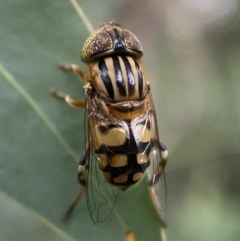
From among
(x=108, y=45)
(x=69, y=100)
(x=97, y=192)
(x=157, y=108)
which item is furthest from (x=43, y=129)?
(x=157, y=108)

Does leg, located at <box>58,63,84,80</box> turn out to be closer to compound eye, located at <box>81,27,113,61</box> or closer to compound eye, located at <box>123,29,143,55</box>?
compound eye, located at <box>81,27,113,61</box>

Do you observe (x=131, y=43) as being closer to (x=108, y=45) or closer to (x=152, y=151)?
(x=108, y=45)

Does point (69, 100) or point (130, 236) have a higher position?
point (69, 100)

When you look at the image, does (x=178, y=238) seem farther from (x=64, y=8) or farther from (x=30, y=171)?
(x=64, y=8)

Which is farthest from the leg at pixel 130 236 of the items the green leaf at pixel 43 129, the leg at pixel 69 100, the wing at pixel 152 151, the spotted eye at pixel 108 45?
the spotted eye at pixel 108 45

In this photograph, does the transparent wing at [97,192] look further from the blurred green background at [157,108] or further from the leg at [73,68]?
the leg at [73,68]

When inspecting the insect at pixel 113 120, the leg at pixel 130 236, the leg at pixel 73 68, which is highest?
the leg at pixel 73 68

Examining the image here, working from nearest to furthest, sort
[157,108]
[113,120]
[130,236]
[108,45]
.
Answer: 1. [130,236]
2. [113,120]
3. [108,45]
4. [157,108]
